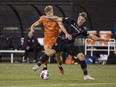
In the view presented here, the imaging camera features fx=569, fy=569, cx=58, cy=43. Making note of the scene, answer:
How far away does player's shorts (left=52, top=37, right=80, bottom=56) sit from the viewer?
17906 millimetres

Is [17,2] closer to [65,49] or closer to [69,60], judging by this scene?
[69,60]

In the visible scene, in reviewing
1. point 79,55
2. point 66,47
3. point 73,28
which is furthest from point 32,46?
point 79,55

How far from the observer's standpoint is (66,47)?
1814 cm

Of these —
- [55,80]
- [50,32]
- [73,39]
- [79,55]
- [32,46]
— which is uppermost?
[50,32]

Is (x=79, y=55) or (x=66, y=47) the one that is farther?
(x=66, y=47)

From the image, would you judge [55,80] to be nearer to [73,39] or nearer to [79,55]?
[79,55]

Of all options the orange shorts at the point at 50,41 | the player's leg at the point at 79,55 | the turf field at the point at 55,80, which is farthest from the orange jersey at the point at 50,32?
the player's leg at the point at 79,55

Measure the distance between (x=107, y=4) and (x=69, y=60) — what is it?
6.44 m

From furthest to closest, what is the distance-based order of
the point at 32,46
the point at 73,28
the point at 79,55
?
the point at 32,46, the point at 73,28, the point at 79,55

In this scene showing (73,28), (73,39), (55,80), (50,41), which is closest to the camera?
(55,80)

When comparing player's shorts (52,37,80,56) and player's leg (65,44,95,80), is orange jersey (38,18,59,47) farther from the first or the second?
player's leg (65,44,95,80)

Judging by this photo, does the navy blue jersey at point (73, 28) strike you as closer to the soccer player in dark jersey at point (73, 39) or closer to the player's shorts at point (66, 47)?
the soccer player in dark jersey at point (73, 39)

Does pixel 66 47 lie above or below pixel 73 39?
below

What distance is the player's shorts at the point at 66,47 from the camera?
58.7 feet
